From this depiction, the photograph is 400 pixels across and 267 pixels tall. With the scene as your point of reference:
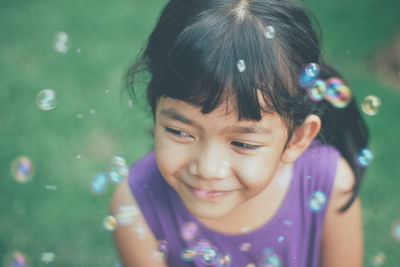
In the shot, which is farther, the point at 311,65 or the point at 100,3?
the point at 100,3

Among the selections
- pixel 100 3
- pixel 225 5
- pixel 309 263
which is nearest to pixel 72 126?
pixel 100 3

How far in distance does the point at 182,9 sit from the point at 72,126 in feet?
5.89

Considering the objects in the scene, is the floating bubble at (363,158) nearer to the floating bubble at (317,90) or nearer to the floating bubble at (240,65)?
the floating bubble at (317,90)

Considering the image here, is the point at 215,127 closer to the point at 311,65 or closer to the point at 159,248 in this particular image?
the point at 311,65

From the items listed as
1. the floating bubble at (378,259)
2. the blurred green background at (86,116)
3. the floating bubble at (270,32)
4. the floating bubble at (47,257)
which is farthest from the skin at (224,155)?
the floating bubble at (47,257)

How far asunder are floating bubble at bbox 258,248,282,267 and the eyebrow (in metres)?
0.61

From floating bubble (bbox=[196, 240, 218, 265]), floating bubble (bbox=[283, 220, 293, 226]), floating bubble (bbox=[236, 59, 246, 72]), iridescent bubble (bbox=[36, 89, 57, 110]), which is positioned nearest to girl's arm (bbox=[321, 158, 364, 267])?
floating bubble (bbox=[283, 220, 293, 226])

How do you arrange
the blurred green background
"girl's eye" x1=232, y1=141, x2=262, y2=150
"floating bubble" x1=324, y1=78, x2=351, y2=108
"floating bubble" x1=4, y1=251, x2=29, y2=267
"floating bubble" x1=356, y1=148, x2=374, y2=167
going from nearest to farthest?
"girl's eye" x1=232, y1=141, x2=262, y2=150 → "floating bubble" x1=324, y1=78, x2=351, y2=108 → "floating bubble" x1=356, y1=148, x2=374, y2=167 → "floating bubble" x1=4, y1=251, x2=29, y2=267 → the blurred green background

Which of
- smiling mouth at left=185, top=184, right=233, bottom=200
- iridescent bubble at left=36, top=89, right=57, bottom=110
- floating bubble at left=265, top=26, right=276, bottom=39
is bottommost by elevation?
iridescent bubble at left=36, top=89, right=57, bottom=110

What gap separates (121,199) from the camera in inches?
75.0

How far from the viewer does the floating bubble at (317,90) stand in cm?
159

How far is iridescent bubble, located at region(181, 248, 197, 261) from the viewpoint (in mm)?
1851

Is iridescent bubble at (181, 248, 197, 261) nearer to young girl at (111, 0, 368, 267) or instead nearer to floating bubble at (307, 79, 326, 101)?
young girl at (111, 0, 368, 267)

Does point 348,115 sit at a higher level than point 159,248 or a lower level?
higher
